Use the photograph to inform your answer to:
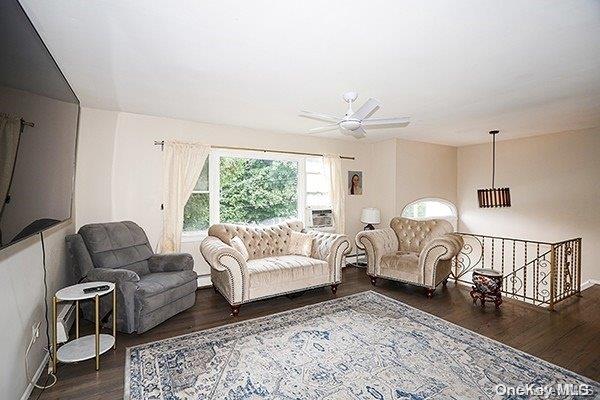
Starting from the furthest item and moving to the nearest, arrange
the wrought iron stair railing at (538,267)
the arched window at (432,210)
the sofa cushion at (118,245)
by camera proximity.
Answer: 1. the arched window at (432,210)
2. the wrought iron stair railing at (538,267)
3. the sofa cushion at (118,245)

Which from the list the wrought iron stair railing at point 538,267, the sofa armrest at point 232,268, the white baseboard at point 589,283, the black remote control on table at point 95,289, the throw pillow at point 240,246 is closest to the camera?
the black remote control on table at point 95,289

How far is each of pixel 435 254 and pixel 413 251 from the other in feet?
2.52

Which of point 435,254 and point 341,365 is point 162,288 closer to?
point 341,365

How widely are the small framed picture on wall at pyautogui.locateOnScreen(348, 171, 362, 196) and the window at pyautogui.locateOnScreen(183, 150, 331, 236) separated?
1.97 feet

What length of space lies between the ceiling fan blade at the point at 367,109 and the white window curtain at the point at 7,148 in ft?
7.52

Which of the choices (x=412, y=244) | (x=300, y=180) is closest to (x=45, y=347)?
(x=300, y=180)

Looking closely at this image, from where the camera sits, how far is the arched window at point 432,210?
6254mm

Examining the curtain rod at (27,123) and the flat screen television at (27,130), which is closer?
the flat screen television at (27,130)

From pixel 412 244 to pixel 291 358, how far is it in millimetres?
3043

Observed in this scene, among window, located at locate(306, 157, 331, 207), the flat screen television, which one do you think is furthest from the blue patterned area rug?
window, located at locate(306, 157, 331, 207)

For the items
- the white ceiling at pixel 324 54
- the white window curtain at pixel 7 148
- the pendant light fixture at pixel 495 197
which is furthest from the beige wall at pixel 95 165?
the pendant light fixture at pixel 495 197

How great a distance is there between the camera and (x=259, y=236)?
14.2 ft

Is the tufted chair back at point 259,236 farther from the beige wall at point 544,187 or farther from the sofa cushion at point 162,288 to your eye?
the beige wall at point 544,187

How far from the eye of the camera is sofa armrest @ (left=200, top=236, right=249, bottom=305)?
3.36 m
